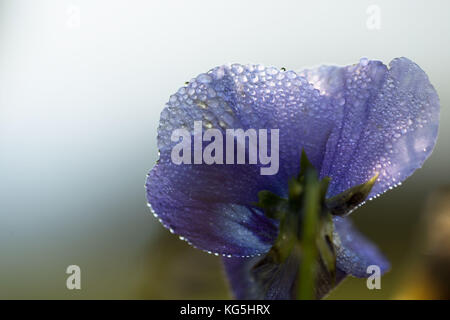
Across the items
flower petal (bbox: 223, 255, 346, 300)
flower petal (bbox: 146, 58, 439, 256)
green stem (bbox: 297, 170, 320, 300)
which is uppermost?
flower petal (bbox: 146, 58, 439, 256)

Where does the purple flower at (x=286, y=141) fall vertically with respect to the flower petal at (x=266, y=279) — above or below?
above

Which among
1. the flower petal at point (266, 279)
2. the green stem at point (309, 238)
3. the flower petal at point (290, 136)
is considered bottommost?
the flower petal at point (266, 279)

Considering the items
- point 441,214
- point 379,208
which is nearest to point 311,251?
point 441,214

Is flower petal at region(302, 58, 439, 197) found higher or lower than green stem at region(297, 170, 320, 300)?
higher

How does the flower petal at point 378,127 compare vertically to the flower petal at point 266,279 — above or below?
above
